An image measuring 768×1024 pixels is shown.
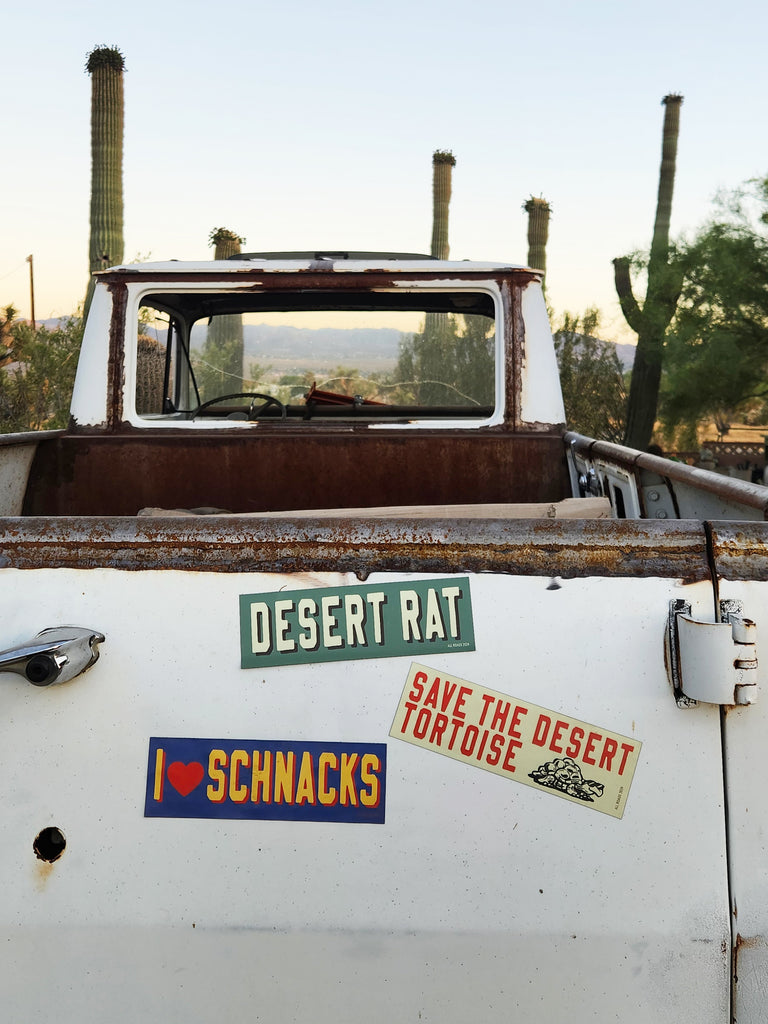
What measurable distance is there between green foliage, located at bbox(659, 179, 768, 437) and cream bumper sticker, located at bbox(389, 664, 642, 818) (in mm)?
16120

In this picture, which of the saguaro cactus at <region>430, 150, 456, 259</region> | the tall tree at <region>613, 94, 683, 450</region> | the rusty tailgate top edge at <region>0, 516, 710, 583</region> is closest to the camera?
the rusty tailgate top edge at <region>0, 516, 710, 583</region>

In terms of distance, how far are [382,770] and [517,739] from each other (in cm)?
18

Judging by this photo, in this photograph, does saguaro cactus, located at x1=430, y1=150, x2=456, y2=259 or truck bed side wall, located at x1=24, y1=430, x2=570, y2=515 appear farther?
Result: saguaro cactus, located at x1=430, y1=150, x2=456, y2=259

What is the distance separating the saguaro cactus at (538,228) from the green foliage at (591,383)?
5.49 feet

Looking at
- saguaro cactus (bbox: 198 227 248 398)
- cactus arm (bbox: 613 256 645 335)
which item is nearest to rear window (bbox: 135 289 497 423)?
saguaro cactus (bbox: 198 227 248 398)

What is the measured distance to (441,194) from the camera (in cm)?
2006

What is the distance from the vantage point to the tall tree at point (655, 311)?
16.9m

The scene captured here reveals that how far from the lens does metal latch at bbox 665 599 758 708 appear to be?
121 centimetres

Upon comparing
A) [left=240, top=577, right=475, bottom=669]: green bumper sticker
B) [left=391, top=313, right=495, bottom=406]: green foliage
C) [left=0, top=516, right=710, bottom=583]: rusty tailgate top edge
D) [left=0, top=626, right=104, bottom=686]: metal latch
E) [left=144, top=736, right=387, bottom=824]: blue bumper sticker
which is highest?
[left=391, top=313, right=495, bottom=406]: green foliage

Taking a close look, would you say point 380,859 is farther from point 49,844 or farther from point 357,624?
point 49,844

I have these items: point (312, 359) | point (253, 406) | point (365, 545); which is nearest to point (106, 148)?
point (312, 359)

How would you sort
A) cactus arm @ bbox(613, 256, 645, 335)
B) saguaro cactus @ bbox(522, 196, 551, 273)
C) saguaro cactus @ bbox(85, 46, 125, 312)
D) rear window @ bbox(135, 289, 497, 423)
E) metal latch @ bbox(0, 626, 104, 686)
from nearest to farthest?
metal latch @ bbox(0, 626, 104, 686) → rear window @ bbox(135, 289, 497, 423) → saguaro cactus @ bbox(85, 46, 125, 312) → cactus arm @ bbox(613, 256, 645, 335) → saguaro cactus @ bbox(522, 196, 551, 273)

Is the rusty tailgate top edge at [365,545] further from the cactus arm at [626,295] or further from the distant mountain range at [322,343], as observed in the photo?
the cactus arm at [626,295]

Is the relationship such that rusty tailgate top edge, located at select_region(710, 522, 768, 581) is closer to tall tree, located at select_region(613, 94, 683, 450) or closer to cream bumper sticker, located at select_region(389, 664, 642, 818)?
cream bumper sticker, located at select_region(389, 664, 642, 818)
